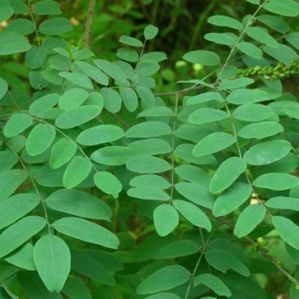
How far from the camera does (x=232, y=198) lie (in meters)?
1.24

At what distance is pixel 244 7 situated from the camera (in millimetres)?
3402

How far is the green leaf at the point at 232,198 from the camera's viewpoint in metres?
1.22

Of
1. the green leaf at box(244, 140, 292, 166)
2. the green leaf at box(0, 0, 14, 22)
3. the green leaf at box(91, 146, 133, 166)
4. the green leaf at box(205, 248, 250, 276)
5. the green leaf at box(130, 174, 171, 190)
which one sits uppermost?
the green leaf at box(244, 140, 292, 166)

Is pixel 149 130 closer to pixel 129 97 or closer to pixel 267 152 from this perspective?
pixel 129 97

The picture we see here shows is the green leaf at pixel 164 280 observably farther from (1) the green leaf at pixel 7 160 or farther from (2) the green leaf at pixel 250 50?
(2) the green leaf at pixel 250 50

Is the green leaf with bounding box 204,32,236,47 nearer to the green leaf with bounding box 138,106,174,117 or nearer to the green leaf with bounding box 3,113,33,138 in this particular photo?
the green leaf with bounding box 138,106,174,117

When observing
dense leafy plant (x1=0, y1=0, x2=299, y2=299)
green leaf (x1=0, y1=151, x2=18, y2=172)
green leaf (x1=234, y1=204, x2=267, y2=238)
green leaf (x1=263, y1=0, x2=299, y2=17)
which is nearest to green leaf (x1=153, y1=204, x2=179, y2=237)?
dense leafy plant (x1=0, y1=0, x2=299, y2=299)

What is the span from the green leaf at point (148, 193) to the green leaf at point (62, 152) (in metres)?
0.13

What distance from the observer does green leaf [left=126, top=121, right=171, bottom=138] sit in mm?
1434

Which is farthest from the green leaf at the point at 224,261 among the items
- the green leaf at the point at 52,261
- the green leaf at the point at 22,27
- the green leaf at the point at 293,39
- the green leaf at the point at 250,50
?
the green leaf at the point at 22,27

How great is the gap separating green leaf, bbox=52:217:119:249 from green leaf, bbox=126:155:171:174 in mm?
159

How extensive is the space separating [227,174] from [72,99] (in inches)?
14.1

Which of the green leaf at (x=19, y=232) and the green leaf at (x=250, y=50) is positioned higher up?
the green leaf at (x=250, y=50)

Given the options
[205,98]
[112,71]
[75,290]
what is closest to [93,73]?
[112,71]
